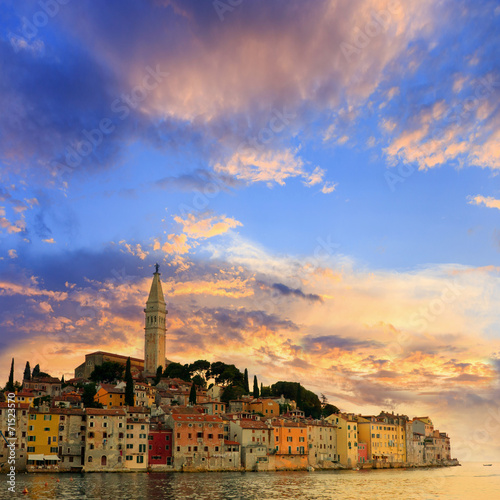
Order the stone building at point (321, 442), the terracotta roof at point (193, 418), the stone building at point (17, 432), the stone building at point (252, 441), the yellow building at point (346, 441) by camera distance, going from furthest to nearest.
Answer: the yellow building at point (346, 441), the stone building at point (321, 442), the stone building at point (252, 441), the terracotta roof at point (193, 418), the stone building at point (17, 432)

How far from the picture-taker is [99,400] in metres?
93.8

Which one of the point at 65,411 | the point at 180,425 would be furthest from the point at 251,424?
the point at 65,411

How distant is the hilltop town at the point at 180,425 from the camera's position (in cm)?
7175

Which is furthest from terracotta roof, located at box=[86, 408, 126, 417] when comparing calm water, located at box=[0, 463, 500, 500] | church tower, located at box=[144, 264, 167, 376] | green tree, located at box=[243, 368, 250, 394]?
church tower, located at box=[144, 264, 167, 376]

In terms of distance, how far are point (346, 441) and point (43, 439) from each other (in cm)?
4513

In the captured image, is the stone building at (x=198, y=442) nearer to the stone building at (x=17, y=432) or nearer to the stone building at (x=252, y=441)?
the stone building at (x=252, y=441)

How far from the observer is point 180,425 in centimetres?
7681

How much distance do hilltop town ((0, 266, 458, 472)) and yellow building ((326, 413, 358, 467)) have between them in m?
0.15

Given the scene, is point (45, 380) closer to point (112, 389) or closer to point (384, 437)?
point (112, 389)

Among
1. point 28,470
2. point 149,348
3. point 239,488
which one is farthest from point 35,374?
point 239,488

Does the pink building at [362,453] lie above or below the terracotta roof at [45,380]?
below

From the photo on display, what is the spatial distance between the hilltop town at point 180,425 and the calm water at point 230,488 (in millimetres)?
4993

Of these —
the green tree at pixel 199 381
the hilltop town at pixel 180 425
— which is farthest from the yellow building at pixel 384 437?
the green tree at pixel 199 381

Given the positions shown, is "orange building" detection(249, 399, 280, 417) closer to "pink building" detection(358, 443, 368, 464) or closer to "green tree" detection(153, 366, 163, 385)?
"pink building" detection(358, 443, 368, 464)
